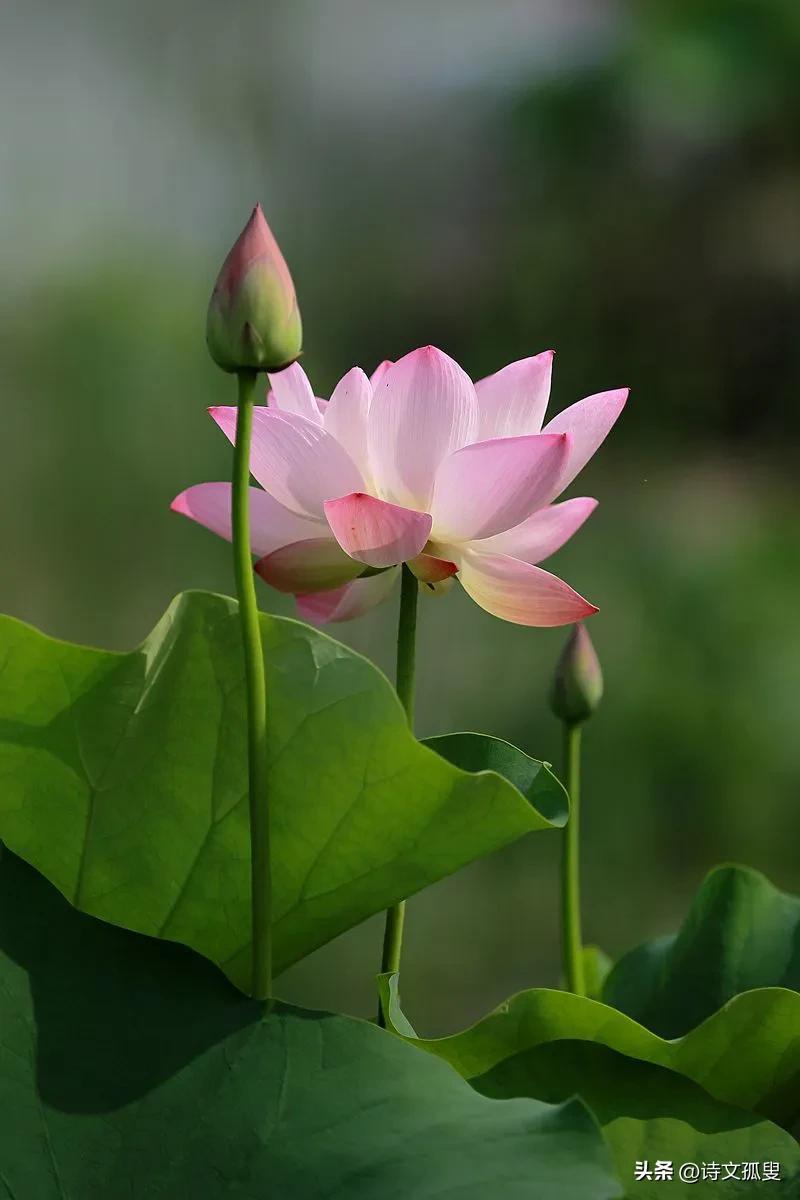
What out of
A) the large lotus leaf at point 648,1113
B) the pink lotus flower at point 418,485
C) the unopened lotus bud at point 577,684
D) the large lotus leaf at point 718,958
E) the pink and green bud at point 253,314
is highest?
the pink and green bud at point 253,314

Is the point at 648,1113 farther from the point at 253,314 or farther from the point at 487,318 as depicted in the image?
the point at 487,318

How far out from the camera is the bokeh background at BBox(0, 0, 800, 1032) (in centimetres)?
277

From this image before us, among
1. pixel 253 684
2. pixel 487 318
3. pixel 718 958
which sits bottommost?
pixel 718 958

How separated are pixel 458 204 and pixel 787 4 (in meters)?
1.02

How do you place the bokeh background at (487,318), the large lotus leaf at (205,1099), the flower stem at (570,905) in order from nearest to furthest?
the large lotus leaf at (205,1099) → the flower stem at (570,905) → the bokeh background at (487,318)

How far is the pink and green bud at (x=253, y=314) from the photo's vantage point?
0.77 ft

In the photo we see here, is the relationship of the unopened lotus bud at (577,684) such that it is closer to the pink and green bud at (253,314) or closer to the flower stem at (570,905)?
the flower stem at (570,905)

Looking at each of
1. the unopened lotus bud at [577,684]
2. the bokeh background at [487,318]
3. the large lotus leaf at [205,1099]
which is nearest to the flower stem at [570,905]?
the unopened lotus bud at [577,684]

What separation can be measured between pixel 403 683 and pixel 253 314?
0.10 meters

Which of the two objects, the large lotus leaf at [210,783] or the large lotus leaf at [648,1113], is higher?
the large lotus leaf at [210,783]

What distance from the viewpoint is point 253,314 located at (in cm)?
24

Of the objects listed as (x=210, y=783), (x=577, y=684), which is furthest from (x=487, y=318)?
(x=210, y=783)

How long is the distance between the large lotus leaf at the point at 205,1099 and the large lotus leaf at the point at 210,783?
24 millimetres

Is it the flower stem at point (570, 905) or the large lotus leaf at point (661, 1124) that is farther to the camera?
the flower stem at point (570, 905)
